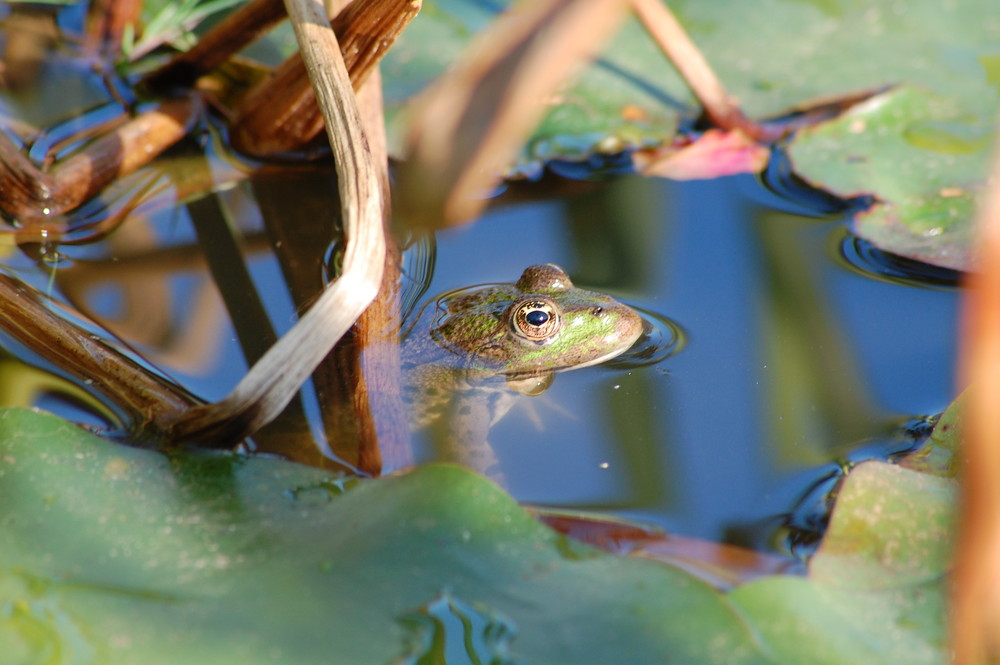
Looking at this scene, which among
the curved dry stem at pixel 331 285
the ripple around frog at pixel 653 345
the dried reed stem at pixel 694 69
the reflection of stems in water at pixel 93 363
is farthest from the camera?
the dried reed stem at pixel 694 69

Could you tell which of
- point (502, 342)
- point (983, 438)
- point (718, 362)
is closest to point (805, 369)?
point (718, 362)

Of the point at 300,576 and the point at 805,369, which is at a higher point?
the point at 300,576

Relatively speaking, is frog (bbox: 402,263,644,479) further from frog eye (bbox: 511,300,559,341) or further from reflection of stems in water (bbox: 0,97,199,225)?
reflection of stems in water (bbox: 0,97,199,225)

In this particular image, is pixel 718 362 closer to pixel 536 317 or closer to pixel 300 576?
pixel 536 317

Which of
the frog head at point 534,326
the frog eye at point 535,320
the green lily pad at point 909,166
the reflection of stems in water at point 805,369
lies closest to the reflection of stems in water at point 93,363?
the frog head at point 534,326

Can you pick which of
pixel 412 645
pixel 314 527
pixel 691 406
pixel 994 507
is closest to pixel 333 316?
pixel 314 527

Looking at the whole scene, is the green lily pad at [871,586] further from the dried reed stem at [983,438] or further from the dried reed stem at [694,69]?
the dried reed stem at [694,69]
